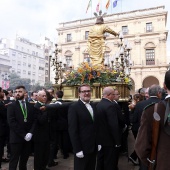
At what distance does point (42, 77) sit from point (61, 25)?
137 feet

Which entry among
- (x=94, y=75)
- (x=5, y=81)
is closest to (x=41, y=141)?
(x=94, y=75)

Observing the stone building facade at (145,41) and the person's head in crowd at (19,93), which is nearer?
the person's head in crowd at (19,93)

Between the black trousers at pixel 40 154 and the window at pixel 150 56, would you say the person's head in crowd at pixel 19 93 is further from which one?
the window at pixel 150 56

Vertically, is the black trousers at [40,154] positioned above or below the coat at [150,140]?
below

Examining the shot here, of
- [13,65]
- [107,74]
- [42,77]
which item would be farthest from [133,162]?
[42,77]

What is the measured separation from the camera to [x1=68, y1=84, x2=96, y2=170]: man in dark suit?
130 inches

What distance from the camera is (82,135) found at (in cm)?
340

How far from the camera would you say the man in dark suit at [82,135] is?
3.31m

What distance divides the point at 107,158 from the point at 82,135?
106 centimetres

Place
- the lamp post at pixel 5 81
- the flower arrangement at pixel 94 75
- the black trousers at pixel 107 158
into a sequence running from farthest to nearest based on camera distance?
the lamp post at pixel 5 81, the flower arrangement at pixel 94 75, the black trousers at pixel 107 158

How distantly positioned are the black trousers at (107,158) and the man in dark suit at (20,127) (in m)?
1.56

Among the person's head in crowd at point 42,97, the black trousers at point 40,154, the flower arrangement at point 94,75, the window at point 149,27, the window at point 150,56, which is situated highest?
the window at point 149,27

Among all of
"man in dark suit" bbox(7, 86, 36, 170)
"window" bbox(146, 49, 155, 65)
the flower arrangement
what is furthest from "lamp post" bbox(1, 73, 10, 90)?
"man in dark suit" bbox(7, 86, 36, 170)

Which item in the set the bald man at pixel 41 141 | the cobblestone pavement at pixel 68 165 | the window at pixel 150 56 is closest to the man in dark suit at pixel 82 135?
the bald man at pixel 41 141
